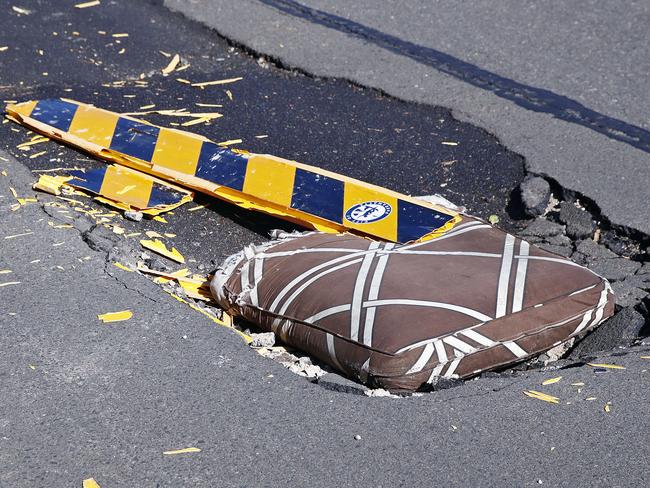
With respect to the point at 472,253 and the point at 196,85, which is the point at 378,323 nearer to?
the point at 472,253

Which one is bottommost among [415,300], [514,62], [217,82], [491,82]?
[415,300]

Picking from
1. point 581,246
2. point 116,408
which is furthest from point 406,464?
point 581,246

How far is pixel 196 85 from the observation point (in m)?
6.32

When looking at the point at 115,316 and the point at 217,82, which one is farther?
the point at 217,82

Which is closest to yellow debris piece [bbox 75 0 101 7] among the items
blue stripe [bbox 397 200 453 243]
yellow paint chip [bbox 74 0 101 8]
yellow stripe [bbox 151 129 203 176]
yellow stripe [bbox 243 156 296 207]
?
yellow paint chip [bbox 74 0 101 8]

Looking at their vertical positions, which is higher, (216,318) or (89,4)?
(89,4)

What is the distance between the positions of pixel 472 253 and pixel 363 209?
2.61ft

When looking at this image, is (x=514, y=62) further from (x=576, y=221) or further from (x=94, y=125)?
(x=94, y=125)

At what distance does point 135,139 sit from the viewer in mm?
5352

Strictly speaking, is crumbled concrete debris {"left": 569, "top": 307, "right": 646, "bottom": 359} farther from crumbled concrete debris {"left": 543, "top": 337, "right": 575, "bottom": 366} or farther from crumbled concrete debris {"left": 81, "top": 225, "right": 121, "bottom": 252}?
crumbled concrete debris {"left": 81, "top": 225, "right": 121, "bottom": 252}

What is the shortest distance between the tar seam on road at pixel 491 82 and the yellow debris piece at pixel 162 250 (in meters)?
2.80

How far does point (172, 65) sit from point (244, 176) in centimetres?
194

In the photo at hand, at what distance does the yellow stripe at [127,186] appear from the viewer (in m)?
4.88

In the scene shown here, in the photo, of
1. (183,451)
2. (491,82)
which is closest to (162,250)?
(183,451)
